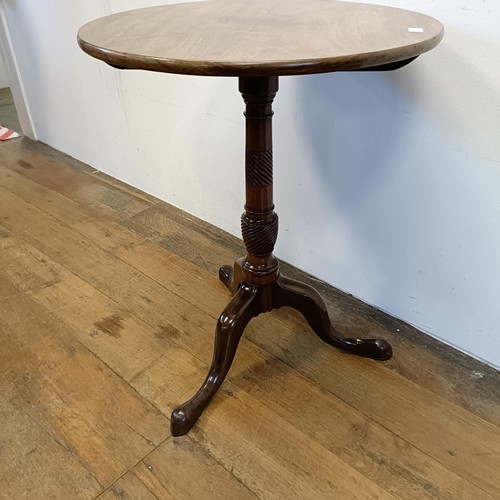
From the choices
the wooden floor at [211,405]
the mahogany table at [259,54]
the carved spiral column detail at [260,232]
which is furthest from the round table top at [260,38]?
the wooden floor at [211,405]

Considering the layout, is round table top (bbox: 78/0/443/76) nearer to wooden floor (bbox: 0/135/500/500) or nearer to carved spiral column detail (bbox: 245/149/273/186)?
carved spiral column detail (bbox: 245/149/273/186)

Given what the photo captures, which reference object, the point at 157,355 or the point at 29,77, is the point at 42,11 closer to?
the point at 29,77

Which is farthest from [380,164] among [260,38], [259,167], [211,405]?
[211,405]

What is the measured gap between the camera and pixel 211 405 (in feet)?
3.84

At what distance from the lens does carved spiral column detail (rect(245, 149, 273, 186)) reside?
3.39ft

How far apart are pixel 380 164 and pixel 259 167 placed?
15.3 inches

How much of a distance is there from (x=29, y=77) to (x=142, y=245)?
1.34m

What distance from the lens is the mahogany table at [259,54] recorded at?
69cm

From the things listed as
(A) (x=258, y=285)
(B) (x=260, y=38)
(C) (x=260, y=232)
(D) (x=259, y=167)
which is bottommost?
(A) (x=258, y=285)

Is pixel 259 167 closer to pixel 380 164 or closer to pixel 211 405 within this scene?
pixel 380 164

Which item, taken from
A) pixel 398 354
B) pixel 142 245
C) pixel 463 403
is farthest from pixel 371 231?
pixel 142 245

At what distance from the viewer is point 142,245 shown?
1781mm

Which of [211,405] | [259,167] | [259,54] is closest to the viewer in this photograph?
[259,54]

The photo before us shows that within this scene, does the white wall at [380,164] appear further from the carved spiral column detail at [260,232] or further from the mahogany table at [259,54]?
the carved spiral column detail at [260,232]
